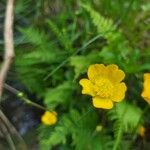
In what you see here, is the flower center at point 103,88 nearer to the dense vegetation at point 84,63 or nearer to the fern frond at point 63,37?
the dense vegetation at point 84,63

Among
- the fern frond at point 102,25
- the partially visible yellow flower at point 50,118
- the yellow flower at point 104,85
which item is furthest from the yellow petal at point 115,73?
the partially visible yellow flower at point 50,118

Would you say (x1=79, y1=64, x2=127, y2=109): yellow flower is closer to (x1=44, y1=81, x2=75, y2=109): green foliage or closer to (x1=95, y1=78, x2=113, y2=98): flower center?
(x1=95, y1=78, x2=113, y2=98): flower center

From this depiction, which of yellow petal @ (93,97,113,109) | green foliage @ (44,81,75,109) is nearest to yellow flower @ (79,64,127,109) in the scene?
yellow petal @ (93,97,113,109)

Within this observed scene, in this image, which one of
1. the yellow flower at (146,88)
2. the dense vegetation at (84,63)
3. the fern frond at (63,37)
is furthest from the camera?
the fern frond at (63,37)

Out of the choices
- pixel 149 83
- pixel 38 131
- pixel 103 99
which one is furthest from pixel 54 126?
pixel 149 83

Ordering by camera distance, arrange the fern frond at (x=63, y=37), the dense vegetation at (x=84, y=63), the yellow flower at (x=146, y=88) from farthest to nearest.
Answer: the fern frond at (x=63, y=37) < the dense vegetation at (x=84, y=63) < the yellow flower at (x=146, y=88)

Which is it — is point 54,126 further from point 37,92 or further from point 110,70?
point 110,70

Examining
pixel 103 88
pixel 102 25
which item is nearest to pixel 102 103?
pixel 103 88

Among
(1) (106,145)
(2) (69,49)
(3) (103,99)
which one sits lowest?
(1) (106,145)
